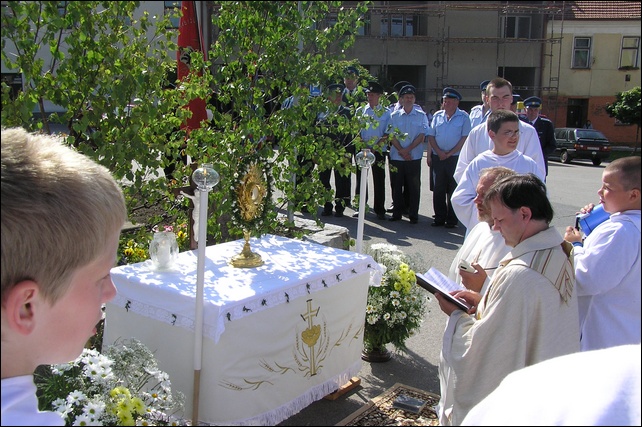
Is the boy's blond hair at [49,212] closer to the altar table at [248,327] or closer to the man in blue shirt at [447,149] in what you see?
the altar table at [248,327]

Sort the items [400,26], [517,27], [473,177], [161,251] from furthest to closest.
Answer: [517,27] < [400,26] < [473,177] < [161,251]

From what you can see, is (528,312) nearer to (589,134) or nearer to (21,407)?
(21,407)

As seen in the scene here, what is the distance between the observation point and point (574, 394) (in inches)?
28.0

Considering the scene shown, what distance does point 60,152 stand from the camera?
924 millimetres

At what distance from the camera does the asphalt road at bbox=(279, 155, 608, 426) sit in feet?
12.0

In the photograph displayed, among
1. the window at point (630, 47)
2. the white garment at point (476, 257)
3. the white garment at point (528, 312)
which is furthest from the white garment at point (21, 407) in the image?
the white garment at point (476, 257)

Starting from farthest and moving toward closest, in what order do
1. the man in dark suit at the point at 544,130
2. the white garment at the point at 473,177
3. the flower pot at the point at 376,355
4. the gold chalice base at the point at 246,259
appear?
the man in dark suit at the point at 544,130, the white garment at the point at 473,177, the flower pot at the point at 376,355, the gold chalice base at the point at 246,259

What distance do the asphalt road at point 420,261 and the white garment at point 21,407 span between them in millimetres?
2712

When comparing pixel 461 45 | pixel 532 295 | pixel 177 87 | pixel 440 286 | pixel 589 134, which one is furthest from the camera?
pixel 461 45

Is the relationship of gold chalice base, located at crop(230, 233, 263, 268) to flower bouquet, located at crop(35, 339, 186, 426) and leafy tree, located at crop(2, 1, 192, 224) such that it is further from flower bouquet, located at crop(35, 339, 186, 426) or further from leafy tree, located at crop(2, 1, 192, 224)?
flower bouquet, located at crop(35, 339, 186, 426)

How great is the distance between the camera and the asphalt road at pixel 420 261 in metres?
3.65

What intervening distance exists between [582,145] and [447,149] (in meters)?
14.0

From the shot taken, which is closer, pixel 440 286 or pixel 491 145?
pixel 440 286

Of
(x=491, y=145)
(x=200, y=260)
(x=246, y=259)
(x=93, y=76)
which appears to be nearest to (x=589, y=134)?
(x=491, y=145)
